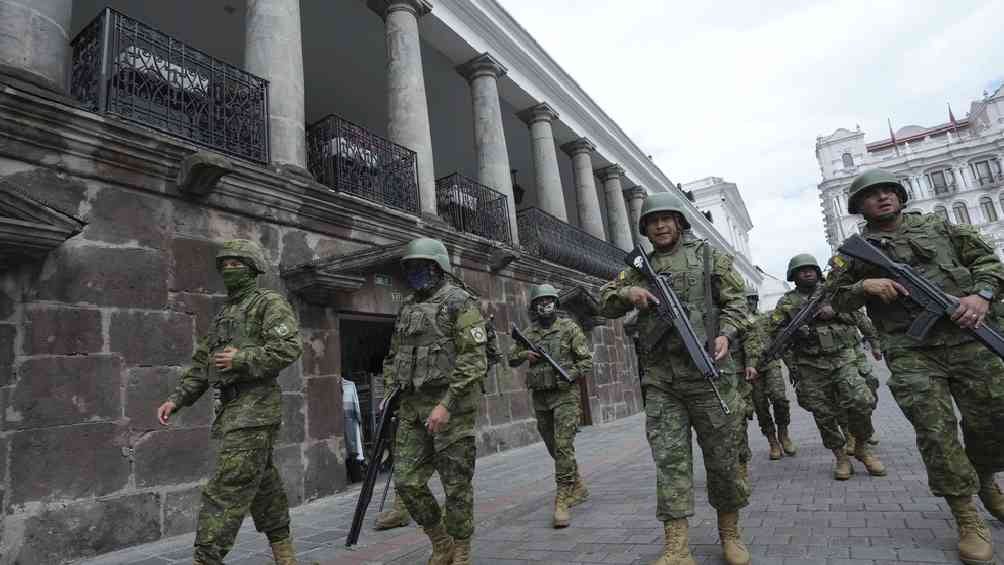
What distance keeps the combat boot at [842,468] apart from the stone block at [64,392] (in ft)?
20.0

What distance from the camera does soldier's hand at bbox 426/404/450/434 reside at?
121 inches

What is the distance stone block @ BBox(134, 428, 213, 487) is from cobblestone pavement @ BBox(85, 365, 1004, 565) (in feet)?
1.64

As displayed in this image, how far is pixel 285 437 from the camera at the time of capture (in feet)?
18.5

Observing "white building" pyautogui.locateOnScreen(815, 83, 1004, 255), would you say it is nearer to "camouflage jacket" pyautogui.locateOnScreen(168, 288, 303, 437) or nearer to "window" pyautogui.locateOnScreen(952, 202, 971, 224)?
"window" pyautogui.locateOnScreen(952, 202, 971, 224)

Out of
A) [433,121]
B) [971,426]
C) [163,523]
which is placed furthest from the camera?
[433,121]

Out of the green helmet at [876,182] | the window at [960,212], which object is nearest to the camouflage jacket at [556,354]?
the green helmet at [876,182]

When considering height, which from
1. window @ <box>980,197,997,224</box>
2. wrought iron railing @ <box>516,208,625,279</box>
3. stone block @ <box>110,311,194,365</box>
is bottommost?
stone block @ <box>110,311,194,365</box>

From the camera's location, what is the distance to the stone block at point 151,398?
14.8ft

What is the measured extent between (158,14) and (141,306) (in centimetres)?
711

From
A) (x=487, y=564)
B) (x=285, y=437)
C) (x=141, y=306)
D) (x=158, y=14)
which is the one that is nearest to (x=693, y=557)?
(x=487, y=564)

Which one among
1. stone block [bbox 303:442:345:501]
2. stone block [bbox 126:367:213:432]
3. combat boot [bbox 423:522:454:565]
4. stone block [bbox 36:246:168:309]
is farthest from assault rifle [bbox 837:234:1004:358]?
stone block [bbox 36:246:168:309]

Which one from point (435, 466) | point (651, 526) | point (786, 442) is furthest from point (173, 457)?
point (786, 442)

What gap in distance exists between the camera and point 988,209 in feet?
187

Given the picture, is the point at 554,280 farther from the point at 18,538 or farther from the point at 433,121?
the point at 18,538
